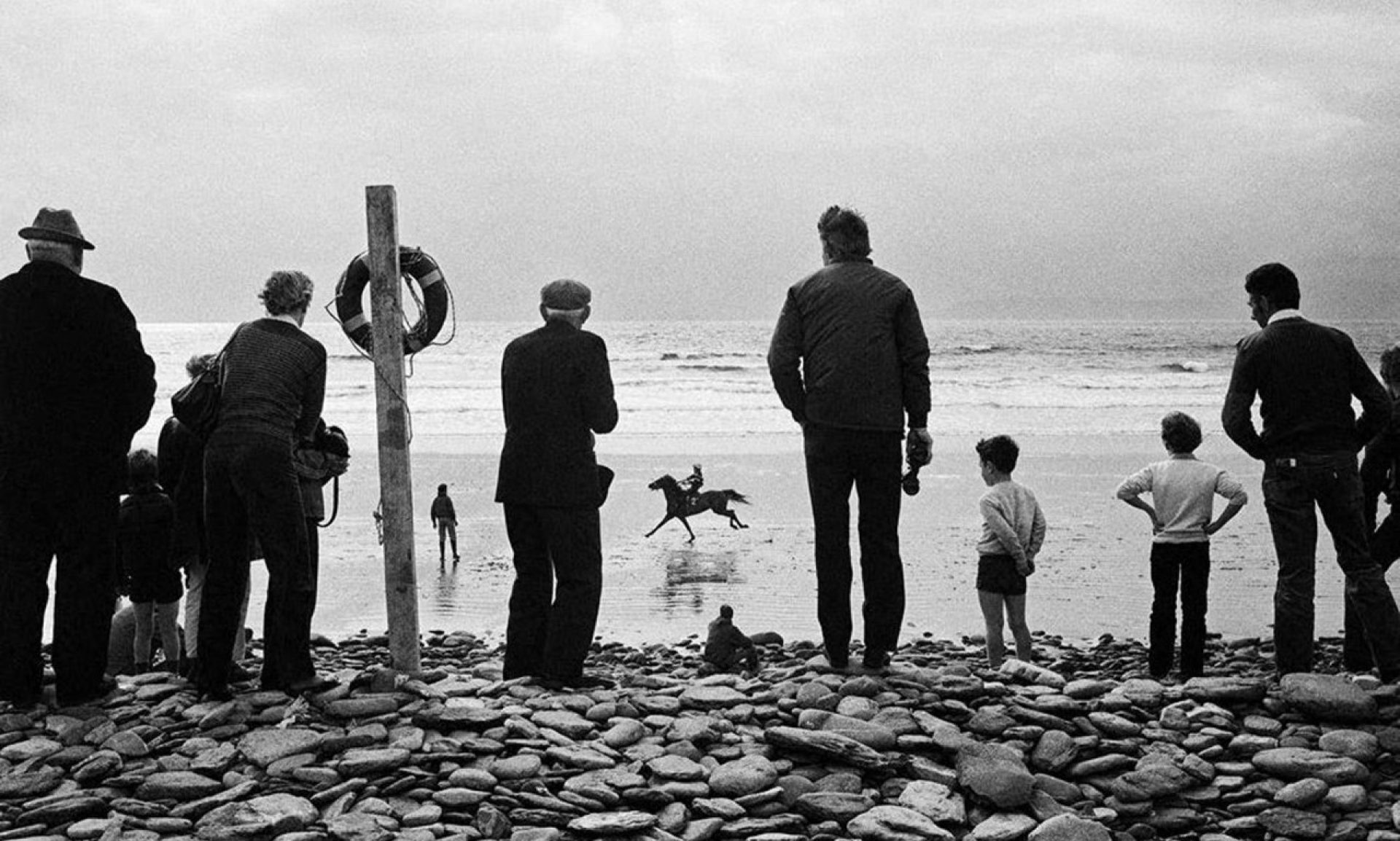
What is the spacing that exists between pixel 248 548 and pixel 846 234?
11.7ft

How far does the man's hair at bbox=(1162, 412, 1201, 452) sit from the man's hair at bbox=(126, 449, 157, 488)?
6010 mm

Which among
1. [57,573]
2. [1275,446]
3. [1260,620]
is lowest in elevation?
[1260,620]

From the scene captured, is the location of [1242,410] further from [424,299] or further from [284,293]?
[284,293]

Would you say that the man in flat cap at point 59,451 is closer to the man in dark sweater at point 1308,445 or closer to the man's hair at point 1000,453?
the man's hair at point 1000,453

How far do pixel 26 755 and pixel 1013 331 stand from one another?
103 metres

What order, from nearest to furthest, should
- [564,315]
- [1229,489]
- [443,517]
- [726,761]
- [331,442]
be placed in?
[726,761] → [331,442] → [564,315] → [1229,489] → [443,517]

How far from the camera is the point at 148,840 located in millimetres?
5188

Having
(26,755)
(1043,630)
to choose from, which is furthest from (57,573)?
(1043,630)

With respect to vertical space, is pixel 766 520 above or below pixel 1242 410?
below

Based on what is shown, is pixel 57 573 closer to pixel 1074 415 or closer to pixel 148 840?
pixel 148 840

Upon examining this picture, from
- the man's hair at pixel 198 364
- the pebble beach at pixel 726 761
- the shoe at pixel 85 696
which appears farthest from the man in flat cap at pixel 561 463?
the shoe at pixel 85 696

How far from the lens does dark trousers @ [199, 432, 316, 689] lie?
6.36 metres

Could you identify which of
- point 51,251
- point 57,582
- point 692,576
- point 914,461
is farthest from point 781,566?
point 51,251

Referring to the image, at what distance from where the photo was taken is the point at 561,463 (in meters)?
6.92
